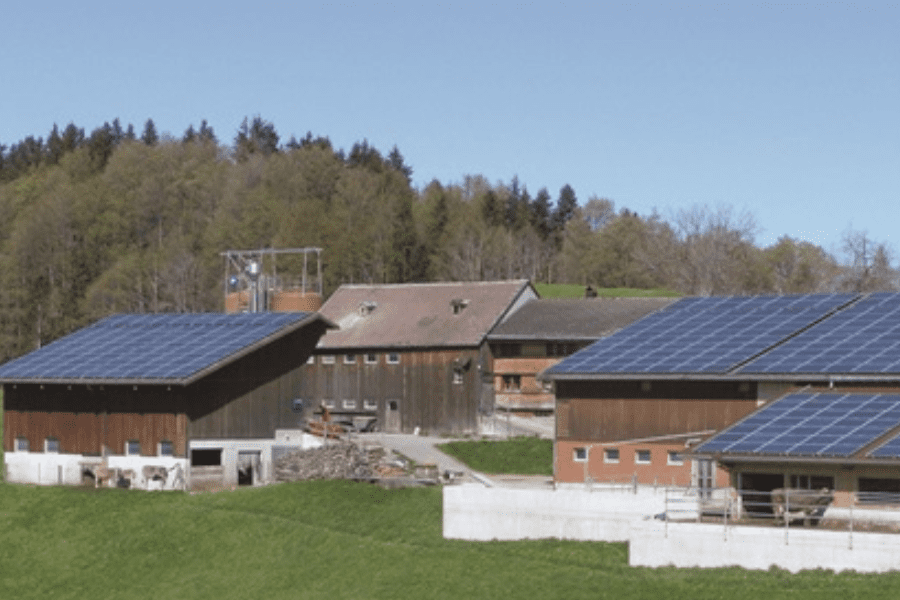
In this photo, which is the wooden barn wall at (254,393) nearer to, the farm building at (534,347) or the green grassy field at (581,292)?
the farm building at (534,347)

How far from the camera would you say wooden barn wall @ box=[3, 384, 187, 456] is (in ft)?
208

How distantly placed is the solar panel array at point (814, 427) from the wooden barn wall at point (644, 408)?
4.22 m

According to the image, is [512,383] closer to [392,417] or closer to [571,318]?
[571,318]

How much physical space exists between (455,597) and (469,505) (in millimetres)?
7260

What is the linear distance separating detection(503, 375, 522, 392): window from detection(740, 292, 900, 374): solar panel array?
27917mm

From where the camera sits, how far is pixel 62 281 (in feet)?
493

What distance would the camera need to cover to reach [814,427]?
4812cm

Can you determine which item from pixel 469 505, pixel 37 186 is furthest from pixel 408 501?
pixel 37 186

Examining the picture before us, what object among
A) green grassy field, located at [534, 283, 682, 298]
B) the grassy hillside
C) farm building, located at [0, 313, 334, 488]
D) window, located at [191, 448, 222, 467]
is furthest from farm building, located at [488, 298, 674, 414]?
green grassy field, located at [534, 283, 682, 298]

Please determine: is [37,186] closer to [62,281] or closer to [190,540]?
[62,281]

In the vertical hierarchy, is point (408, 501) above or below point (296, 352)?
below

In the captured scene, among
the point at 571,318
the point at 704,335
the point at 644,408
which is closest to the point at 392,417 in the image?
the point at 571,318

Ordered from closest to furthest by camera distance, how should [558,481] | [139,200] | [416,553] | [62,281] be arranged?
[416,553] → [558,481] → [62,281] → [139,200]

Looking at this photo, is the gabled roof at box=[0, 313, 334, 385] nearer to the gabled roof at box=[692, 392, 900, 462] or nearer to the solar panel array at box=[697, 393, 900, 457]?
the solar panel array at box=[697, 393, 900, 457]
